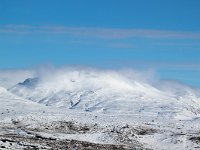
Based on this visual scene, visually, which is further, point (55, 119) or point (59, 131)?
point (55, 119)

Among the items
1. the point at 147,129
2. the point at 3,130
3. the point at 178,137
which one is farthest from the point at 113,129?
the point at 3,130

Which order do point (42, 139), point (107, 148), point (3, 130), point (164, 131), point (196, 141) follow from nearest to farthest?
1. point (107, 148)
2. point (42, 139)
3. point (196, 141)
4. point (3, 130)
5. point (164, 131)

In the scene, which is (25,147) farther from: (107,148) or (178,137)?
(178,137)

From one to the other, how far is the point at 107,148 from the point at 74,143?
15.7 ft

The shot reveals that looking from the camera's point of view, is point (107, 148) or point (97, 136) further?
point (97, 136)

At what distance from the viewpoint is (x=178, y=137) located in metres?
70.8

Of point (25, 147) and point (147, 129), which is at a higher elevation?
point (147, 129)

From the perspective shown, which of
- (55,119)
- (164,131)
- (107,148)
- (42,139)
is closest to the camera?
(107,148)

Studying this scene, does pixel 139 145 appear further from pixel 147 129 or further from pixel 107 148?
pixel 147 129

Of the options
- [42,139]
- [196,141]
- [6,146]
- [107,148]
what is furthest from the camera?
[196,141]

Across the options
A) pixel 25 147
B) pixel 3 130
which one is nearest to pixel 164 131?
pixel 3 130

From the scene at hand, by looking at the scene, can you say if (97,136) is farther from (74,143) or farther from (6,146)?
(6,146)

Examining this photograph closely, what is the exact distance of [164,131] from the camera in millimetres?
79812

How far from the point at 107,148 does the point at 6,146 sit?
13.4 metres
